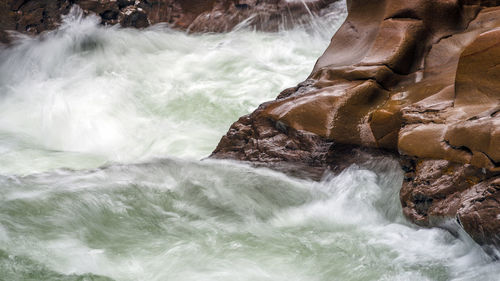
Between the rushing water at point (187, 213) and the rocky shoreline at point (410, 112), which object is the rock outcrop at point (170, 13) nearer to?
the rushing water at point (187, 213)

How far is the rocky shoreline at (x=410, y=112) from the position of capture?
3.37m

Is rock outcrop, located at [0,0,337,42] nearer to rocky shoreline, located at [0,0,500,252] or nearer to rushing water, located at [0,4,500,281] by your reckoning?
rushing water, located at [0,4,500,281]

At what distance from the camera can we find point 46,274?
339 centimetres

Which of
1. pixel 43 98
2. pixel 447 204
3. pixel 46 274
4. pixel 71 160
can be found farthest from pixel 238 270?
pixel 43 98

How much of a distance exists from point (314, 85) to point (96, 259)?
240cm

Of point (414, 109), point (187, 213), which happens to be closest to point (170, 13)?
point (187, 213)

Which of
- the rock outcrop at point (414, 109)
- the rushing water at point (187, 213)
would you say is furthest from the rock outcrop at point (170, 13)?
the rock outcrop at point (414, 109)

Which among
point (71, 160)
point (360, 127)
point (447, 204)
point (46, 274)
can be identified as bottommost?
point (71, 160)

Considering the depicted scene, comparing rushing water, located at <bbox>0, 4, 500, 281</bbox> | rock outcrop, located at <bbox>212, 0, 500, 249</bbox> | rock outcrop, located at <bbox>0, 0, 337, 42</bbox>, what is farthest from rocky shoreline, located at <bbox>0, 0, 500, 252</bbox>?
rock outcrop, located at <bbox>0, 0, 337, 42</bbox>

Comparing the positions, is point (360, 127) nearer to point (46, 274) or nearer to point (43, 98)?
point (46, 274)

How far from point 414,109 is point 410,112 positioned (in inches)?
1.5

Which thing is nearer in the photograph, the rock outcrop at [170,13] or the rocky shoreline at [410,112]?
the rocky shoreline at [410,112]

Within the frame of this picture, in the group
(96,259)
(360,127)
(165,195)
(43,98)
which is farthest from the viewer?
(43,98)

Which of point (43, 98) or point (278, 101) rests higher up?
point (278, 101)
